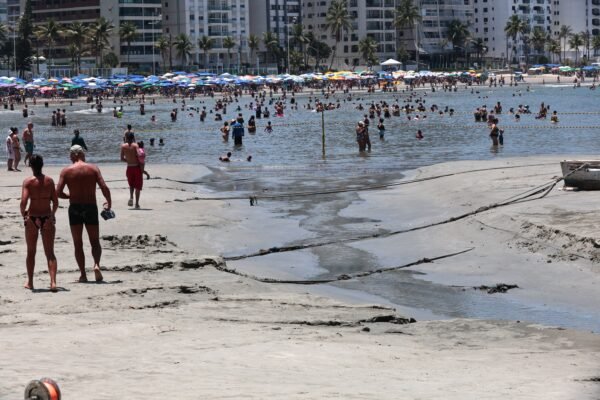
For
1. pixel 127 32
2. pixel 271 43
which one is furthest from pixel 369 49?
pixel 127 32

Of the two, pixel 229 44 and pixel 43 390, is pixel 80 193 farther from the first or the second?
pixel 229 44

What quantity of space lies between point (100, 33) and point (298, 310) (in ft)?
492

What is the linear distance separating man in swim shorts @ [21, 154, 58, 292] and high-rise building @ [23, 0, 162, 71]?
6279 inches

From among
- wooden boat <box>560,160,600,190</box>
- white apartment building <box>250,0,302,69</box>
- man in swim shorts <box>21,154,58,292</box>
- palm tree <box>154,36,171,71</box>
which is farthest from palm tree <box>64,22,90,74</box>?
man in swim shorts <box>21,154,58,292</box>

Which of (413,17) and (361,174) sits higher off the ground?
(413,17)

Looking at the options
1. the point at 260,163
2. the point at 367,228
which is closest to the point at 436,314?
the point at 367,228

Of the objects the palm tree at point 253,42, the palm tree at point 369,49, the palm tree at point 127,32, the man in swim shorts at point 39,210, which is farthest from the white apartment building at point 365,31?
the man in swim shorts at point 39,210

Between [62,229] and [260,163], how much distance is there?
804 inches

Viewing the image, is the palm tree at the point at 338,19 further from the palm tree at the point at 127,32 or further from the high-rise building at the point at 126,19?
the palm tree at the point at 127,32

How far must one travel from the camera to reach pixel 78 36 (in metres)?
156

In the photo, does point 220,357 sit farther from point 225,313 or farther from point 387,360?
point 225,313

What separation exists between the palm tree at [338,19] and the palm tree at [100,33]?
42156mm

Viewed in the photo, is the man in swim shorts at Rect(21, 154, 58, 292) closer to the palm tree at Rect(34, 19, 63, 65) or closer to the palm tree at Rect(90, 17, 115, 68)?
the palm tree at Rect(90, 17, 115, 68)

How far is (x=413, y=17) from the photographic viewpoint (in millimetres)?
191375
